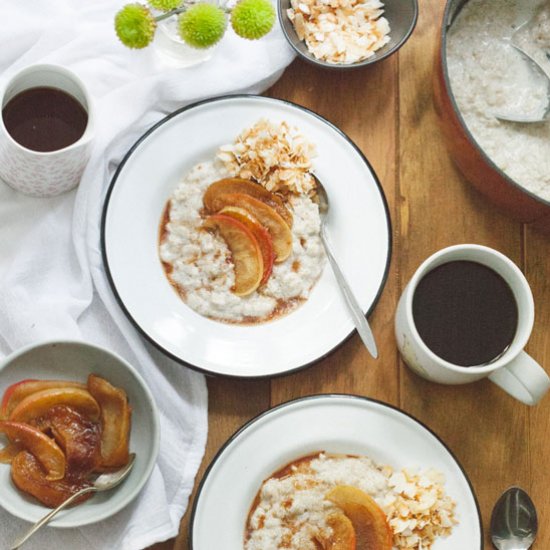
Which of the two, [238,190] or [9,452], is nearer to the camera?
[9,452]

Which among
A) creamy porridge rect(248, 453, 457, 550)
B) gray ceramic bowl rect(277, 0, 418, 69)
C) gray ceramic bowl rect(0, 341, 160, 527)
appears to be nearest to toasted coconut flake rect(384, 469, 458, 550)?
creamy porridge rect(248, 453, 457, 550)

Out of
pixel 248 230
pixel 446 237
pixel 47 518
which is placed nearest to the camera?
pixel 47 518

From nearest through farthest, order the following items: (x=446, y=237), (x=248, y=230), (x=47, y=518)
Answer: (x=47, y=518)
(x=248, y=230)
(x=446, y=237)

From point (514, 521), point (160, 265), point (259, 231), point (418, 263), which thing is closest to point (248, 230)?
point (259, 231)

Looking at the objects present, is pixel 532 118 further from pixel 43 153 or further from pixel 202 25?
pixel 43 153

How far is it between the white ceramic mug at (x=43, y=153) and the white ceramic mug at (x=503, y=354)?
0.49 metres

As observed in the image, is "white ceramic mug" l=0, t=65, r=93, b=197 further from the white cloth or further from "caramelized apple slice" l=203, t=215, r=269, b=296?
"caramelized apple slice" l=203, t=215, r=269, b=296

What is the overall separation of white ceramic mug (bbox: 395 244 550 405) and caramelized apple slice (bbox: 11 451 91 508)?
0.50 m

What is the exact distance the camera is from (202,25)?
4.49 feet

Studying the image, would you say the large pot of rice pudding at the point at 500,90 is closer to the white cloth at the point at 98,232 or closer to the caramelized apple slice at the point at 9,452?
the white cloth at the point at 98,232

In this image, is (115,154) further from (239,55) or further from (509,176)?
(509,176)

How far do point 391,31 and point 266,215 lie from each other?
1.11 feet

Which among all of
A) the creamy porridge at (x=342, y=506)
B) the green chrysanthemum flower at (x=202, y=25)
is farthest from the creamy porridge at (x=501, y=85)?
the creamy porridge at (x=342, y=506)

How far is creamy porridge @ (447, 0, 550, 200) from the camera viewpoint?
58.1 inches
